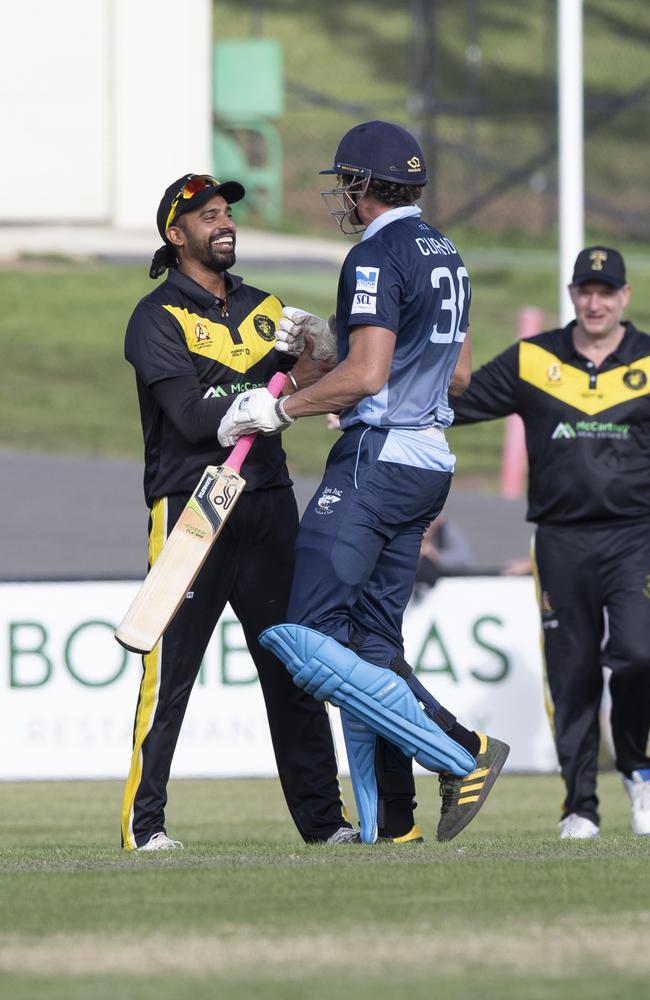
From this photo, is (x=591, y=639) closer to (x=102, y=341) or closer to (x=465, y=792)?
(x=465, y=792)

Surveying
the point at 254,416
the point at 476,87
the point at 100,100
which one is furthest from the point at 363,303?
the point at 476,87

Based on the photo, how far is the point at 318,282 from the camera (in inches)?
867

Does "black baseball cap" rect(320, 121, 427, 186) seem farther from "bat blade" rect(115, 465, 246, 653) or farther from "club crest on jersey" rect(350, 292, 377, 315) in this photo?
"bat blade" rect(115, 465, 246, 653)

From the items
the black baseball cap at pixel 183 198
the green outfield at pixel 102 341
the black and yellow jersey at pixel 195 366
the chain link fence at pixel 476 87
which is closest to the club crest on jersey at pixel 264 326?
the black and yellow jersey at pixel 195 366

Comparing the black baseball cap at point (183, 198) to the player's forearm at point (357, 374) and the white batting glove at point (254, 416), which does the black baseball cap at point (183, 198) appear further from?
the player's forearm at point (357, 374)

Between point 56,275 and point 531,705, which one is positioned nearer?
point 531,705

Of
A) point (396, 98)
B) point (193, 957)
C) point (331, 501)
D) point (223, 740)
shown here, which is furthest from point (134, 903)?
point (396, 98)

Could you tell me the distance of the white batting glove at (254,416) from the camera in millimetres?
5799

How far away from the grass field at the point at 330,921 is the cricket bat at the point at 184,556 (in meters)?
0.65

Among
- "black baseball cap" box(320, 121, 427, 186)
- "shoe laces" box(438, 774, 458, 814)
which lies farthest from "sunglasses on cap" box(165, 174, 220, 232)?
"shoe laces" box(438, 774, 458, 814)

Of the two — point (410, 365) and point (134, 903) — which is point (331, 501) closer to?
point (410, 365)

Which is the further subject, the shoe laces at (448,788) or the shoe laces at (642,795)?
the shoe laces at (642,795)

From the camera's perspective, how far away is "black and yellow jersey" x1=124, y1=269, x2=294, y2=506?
6.11 meters

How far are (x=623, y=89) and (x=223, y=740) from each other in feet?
100
